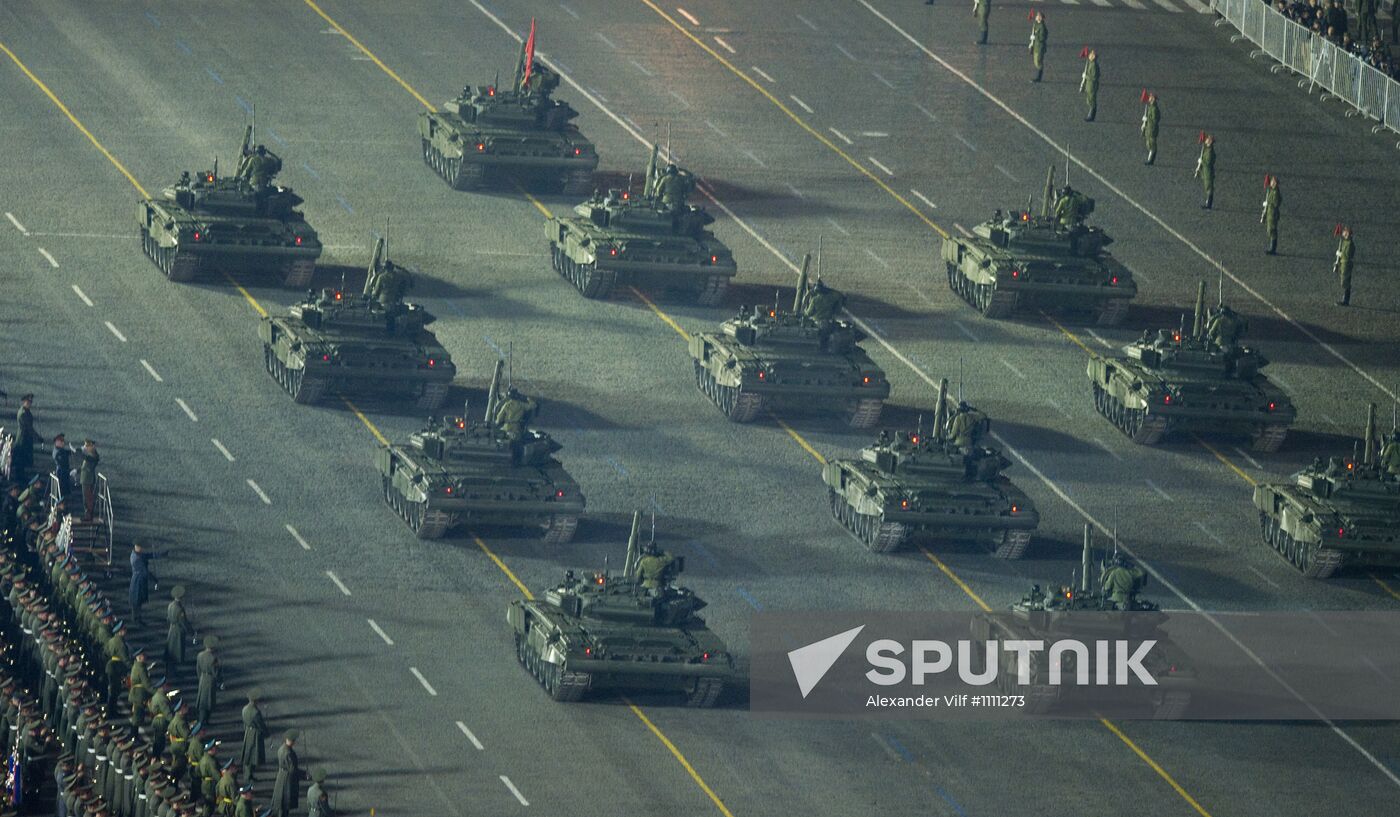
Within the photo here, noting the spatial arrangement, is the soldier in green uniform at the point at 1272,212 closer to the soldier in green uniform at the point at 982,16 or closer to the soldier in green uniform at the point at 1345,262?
the soldier in green uniform at the point at 1345,262

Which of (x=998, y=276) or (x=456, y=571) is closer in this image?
(x=456, y=571)

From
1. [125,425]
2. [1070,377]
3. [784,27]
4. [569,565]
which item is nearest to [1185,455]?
[1070,377]

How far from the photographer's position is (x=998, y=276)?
87938 mm

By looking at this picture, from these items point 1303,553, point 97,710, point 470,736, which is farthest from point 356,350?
point 1303,553

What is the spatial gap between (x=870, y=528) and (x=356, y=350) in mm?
12422

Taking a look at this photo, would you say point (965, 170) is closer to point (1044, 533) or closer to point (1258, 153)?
point (1258, 153)

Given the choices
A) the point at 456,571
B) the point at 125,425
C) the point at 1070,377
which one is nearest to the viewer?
the point at 456,571

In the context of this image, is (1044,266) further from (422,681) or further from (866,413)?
(422,681)

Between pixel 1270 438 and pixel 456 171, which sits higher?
pixel 456 171

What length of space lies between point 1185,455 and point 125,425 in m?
22.4

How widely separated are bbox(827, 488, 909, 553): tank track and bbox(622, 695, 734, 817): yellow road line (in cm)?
916

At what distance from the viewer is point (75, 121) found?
97.9 metres

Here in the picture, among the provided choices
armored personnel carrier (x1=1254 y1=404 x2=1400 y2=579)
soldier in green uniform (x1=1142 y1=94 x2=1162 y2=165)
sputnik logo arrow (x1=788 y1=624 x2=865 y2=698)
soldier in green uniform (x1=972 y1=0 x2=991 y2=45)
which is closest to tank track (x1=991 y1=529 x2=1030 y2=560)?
armored personnel carrier (x1=1254 y1=404 x2=1400 y2=579)

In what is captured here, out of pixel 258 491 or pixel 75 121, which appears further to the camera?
pixel 75 121
